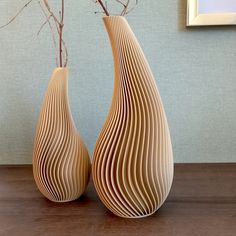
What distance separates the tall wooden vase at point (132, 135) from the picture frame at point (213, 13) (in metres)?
0.29

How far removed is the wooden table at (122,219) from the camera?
50 centimetres

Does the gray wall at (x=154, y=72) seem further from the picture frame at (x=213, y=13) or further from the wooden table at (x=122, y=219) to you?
the wooden table at (x=122, y=219)

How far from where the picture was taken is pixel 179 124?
80cm

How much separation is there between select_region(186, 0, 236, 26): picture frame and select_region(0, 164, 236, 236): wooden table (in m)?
0.36

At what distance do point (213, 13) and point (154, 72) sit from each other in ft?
→ 0.63

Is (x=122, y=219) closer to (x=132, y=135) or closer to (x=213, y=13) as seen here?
(x=132, y=135)

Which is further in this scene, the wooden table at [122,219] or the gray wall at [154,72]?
the gray wall at [154,72]

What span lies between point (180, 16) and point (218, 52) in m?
0.13

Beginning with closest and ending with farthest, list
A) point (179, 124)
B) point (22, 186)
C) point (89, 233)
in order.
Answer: point (89, 233) < point (22, 186) < point (179, 124)

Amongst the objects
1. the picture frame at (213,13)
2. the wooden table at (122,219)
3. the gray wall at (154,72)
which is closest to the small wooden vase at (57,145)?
the wooden table at (122,219)

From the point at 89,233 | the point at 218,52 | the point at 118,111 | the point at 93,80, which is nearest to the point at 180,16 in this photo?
the point at 218,52

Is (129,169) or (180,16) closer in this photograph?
(129,169)

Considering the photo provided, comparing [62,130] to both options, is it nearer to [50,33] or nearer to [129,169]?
[129,169]

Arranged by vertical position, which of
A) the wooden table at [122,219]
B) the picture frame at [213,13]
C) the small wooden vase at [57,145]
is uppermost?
the picture frame at [213,13]
